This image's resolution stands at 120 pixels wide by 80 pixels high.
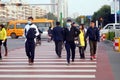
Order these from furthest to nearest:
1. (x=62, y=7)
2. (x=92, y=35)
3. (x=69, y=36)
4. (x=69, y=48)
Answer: (x=62, y=7) < (x=92, y=35) < (x=69, y=36) < (x=69, y=48)

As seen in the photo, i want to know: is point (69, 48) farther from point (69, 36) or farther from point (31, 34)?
point (31, 34)

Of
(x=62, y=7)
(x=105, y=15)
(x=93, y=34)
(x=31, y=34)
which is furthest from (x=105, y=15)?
(x=31, y=34)

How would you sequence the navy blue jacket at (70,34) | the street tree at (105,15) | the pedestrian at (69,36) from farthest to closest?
the street tree at (105,15)
the navy blue jacket at (70,34)
the pedestrian at (69,36)

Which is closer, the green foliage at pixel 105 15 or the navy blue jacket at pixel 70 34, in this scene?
the navy blue jacket at pixel 70 34

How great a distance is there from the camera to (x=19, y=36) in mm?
58844

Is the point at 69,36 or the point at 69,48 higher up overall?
the point at 69,36

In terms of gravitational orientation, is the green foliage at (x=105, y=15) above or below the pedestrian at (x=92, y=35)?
above

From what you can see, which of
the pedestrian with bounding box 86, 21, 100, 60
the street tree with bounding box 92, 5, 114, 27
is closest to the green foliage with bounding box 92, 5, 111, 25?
the street tree with bounding box 92, 5, 114, 27

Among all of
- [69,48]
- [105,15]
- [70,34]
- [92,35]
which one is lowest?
[69,48]

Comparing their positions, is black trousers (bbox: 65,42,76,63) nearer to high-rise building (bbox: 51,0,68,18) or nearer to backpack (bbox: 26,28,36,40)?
backpack (bbox: 26,28,36,40)

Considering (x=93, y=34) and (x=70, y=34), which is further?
(x=93, y=34)

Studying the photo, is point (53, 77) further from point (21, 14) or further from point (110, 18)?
point (21, 14)

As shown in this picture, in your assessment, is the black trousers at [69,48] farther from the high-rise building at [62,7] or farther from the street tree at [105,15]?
the street tree at [105,15]

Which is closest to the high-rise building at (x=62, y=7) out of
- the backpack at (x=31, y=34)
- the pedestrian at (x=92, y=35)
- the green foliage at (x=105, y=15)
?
the green foliage at (x=105, y=15)
